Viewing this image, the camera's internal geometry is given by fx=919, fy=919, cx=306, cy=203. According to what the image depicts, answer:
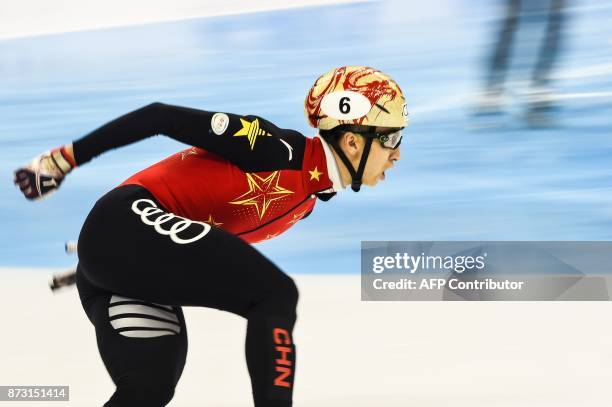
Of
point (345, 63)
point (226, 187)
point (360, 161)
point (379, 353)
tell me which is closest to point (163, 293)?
point (226, 187)

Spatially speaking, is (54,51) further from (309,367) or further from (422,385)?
(422,385)

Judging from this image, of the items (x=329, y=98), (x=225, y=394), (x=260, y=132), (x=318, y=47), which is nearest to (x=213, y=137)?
(x=260, y=132)

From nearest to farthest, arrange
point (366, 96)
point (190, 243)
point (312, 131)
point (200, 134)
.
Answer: point (190, 243) → point (200, 134) → point (366, 96) → point (312, 131)

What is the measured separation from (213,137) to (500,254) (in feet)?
10.3

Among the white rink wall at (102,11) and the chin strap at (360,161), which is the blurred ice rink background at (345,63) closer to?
the white rink wall at (102,11)

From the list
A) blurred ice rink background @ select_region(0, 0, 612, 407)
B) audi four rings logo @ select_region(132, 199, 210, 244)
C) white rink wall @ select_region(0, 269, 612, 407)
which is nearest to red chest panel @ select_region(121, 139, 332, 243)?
audi four rings logo @ select_region(132, 199, 210, 244)

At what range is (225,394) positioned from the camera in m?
3.19

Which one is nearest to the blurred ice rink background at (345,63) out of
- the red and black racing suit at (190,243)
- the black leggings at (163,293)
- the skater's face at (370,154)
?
the skater's face at (370,154)

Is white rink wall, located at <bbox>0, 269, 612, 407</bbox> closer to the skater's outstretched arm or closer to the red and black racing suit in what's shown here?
the red and black racing suit

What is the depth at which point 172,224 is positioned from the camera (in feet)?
6.76

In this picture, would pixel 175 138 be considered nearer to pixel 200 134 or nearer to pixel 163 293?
pixel 200 134

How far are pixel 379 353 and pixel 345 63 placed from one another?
8.90 ft

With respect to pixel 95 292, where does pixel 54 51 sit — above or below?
above

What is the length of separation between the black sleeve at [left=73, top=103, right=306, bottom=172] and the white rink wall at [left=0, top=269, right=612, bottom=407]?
1.10 metres
